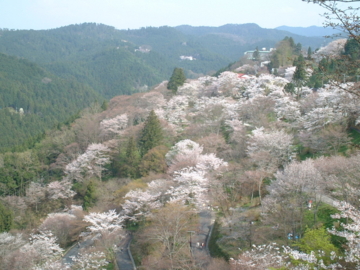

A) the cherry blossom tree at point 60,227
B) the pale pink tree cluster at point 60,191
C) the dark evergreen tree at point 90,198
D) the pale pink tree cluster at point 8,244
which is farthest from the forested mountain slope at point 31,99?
the pale pink tree cluster at point 8,244

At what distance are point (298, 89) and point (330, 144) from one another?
540 inches

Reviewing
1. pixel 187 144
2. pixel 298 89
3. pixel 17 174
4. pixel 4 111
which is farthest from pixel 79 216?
pixel 4 111

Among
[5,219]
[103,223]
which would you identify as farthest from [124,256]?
[5,219]

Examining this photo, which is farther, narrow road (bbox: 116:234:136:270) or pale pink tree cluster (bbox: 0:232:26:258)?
pale pink tree cluster (bbox: 0:232:26:258)

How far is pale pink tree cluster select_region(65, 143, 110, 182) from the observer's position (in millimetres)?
29875

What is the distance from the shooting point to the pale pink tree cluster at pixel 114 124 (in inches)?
1389

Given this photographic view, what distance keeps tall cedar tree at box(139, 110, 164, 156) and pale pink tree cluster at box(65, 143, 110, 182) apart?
12.0 ft

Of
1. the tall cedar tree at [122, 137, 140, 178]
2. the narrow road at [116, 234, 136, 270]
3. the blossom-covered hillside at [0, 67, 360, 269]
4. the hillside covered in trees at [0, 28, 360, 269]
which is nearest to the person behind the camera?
the hillside covered in trees at [0, 28, 360, 269]

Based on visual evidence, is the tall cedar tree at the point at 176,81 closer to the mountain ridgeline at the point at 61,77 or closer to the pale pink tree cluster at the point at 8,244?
the pale pink tree cluster at the point at 8,244

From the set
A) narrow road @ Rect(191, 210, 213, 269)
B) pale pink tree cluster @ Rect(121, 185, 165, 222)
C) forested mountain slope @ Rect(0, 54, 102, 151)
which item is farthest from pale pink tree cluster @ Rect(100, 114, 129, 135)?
forested mountain slope @ Rect(0, 54, 102, 151)

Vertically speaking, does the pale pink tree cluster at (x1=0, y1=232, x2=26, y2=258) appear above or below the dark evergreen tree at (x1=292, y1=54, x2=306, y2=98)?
below

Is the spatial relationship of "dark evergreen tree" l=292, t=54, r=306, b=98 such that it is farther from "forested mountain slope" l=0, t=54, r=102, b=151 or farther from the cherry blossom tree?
"forested mountain slope" l=0, t=54, r=102, b=151

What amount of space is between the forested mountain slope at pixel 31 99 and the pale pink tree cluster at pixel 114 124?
39214mm

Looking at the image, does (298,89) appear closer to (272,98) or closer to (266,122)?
(272,98)
